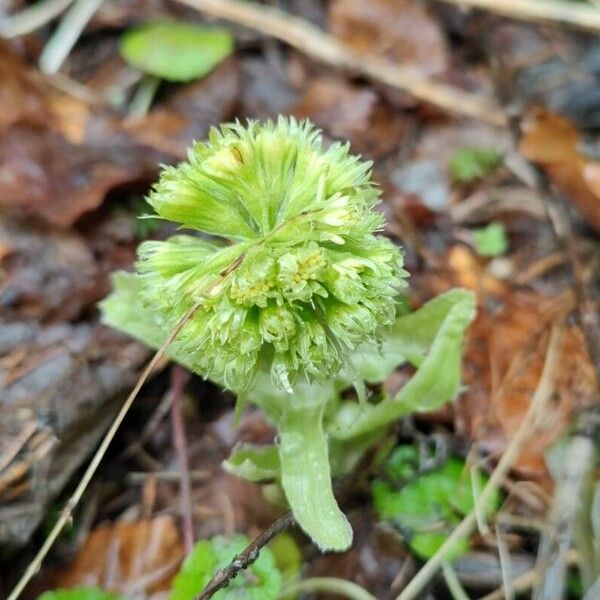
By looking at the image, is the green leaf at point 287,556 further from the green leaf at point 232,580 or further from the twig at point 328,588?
the green leaf at point 232,580

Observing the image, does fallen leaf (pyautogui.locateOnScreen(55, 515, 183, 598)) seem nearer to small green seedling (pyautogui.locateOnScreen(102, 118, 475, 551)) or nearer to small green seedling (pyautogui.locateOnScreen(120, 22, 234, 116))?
small green seedling (pyautogui.locateOnScreen(102, 118, 475, 551))

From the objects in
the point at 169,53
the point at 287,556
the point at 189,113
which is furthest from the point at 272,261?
the point at 169,53

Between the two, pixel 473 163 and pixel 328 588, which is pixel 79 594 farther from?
pixel 473 163

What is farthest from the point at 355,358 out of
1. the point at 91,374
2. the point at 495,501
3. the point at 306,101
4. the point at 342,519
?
the point at 306,101

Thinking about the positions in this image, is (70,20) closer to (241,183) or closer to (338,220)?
(241,183)

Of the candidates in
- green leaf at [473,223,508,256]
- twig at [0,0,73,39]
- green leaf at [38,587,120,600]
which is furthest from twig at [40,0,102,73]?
green leaf at [38,587,120,600]

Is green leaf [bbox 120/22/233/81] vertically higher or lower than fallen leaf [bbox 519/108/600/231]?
lower
